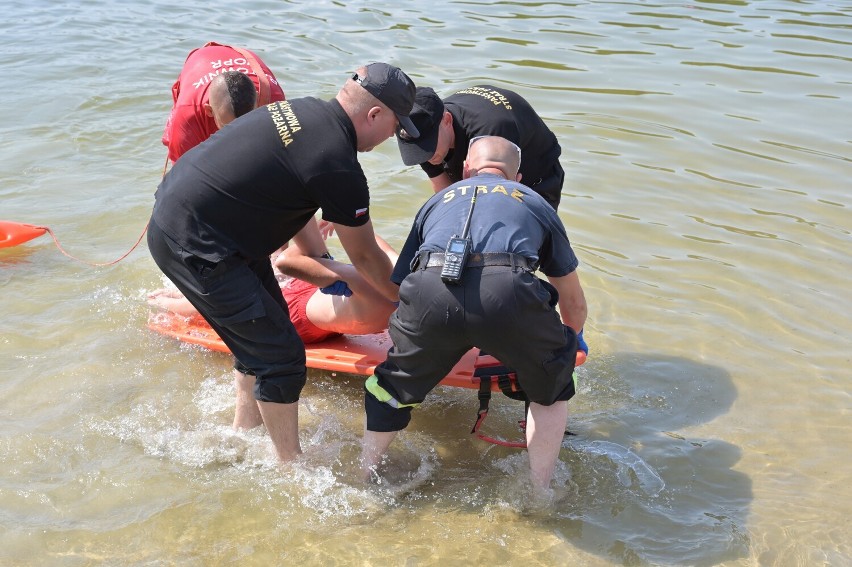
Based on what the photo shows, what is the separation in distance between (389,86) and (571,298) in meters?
1.23

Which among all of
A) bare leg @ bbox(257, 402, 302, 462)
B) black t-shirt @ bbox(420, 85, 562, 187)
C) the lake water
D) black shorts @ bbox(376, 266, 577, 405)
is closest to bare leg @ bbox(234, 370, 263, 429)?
the lake water

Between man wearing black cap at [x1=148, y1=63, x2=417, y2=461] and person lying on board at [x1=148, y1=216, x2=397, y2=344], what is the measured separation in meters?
0.52

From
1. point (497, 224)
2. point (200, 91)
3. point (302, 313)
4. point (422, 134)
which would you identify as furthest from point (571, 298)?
point (200, 91)

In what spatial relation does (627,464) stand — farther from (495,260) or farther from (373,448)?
(495,260)

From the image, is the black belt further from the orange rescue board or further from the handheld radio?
the orange rescue board

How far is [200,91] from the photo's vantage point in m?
5.23

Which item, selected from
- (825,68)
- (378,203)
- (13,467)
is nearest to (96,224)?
(378,203)

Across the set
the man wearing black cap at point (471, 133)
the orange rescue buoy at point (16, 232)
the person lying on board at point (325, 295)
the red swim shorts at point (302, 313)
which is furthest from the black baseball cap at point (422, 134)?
the orange rescue buoy at point (16, 232)

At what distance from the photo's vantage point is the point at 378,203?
7.54 metres

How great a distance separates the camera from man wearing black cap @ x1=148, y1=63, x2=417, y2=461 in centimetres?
361

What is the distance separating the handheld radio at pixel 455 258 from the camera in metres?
3.46

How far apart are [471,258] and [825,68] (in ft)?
29.4

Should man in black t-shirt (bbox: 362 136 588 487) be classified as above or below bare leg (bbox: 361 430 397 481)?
above

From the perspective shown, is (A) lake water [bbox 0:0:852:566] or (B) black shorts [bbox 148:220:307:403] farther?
(A) lake water [bbox 0:0:852:566]
